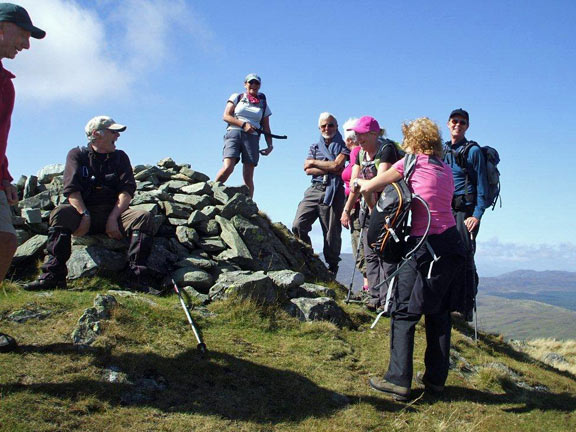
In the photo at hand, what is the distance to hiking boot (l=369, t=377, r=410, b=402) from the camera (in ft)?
20.3

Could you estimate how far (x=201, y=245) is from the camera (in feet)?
34.4

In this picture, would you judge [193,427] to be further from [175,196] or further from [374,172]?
[175,196]

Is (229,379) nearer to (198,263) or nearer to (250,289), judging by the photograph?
(250,289)

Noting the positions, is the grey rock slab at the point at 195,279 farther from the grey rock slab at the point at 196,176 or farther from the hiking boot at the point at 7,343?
the grey rock slab at the point at 196,176

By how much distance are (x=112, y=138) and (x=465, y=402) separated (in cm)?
701

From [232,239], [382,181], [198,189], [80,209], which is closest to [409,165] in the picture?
[382,181]

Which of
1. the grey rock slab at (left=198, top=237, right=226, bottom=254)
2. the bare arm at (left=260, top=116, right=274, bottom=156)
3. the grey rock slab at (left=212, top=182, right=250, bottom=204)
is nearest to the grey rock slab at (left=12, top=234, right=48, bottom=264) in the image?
the grey rock slab at (left=198, top=237, right=226, bottom=254)

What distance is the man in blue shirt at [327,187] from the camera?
11.6 metres

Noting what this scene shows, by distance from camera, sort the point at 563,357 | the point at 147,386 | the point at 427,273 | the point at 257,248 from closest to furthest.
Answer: the point at 147,386, the point at 427,273, the point at 257,248, the point at 563,357

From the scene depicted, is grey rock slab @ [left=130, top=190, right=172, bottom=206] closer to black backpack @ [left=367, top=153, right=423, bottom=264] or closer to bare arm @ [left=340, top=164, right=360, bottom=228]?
bare arm @ [left=340, top=164, right=360, bottom=228]

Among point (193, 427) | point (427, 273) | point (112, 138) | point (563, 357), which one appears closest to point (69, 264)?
point (112, 138)

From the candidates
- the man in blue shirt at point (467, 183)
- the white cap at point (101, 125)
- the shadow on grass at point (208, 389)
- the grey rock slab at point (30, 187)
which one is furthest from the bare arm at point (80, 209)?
the man in blue shirt at point (467, 183)

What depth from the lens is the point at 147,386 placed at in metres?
5.73

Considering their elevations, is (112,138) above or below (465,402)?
above
